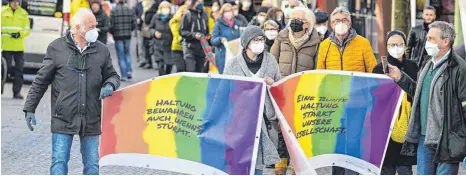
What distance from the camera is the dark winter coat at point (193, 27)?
19969mm

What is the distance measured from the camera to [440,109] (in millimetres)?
9031

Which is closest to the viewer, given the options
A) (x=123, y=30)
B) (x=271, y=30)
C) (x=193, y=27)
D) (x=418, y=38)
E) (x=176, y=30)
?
(x=271, y=30)

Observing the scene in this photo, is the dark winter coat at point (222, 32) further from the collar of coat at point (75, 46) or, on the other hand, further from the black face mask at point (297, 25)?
the collar of coat at point (75, 46)

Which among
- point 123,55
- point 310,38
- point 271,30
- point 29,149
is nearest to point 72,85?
point 310,38

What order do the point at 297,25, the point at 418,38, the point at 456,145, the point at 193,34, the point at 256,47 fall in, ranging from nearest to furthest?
the point at 456,145 < the point at 256,47 < the point at 297,25 < the point at 418,38 < the point at 193,34

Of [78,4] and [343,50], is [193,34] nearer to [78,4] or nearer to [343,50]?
[78,4]

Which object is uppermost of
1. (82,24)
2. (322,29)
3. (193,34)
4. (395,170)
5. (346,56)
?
(82,24)

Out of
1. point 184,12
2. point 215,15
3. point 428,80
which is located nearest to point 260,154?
point 428,80

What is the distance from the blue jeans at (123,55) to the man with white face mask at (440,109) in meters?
15.0

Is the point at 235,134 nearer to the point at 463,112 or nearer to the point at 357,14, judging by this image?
the point at 463,112

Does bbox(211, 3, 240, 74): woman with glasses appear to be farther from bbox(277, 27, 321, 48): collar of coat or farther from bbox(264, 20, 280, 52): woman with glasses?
bbox(277, 27, 321, 48): collar of coat

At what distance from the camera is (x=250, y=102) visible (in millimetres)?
9711

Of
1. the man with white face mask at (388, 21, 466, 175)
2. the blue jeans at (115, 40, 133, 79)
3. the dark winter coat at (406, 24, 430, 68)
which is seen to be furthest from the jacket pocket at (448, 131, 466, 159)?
the blue jeans at (115, 40, 133, 79)

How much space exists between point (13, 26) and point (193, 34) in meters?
2.72
